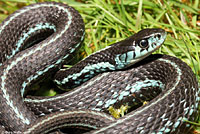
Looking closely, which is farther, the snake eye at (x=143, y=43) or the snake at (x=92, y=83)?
the snake eye at (x=143, y=43)

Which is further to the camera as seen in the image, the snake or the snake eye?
the snake eye

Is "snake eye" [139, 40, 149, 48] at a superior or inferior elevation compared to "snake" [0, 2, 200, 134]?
superior

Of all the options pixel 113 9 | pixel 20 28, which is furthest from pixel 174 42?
pixel 20 28

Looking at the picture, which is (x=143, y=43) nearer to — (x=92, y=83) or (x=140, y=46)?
(x=140, y=46)

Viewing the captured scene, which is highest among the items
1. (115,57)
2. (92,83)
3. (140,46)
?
(140,46)

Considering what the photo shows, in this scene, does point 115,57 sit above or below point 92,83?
above

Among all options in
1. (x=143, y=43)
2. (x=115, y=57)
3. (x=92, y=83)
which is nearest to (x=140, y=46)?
(x=143, y=43)

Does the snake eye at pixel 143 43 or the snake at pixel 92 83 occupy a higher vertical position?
the snake eye at pixel 143 43

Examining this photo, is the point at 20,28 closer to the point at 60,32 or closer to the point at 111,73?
the point at 60,32
